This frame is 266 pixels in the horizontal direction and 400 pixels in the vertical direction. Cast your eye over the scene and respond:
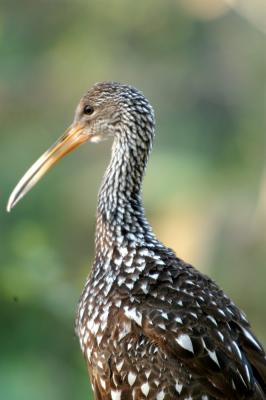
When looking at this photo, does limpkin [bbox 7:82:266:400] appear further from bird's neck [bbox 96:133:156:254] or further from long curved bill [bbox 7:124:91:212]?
long curved bill [bbox 7:124:91:212]

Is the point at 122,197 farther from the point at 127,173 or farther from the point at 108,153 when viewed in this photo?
the point at 108,153

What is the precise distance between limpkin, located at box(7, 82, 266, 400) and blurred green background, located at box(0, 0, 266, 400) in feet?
9.05

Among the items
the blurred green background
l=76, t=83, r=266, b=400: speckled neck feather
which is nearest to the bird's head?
l=76, t=83, r=266, b=400: speckled neck feather

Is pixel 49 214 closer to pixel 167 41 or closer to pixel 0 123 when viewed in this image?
pixel 0 123

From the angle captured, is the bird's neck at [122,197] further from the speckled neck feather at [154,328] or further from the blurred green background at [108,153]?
the blurred green background at [108,153]

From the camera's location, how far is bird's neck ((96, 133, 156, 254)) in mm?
6645

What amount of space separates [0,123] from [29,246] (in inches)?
446

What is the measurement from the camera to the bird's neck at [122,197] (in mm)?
6645

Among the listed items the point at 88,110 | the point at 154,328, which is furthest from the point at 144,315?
the point at 88,110

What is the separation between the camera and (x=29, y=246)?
10.6 meters

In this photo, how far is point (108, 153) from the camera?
18906mm

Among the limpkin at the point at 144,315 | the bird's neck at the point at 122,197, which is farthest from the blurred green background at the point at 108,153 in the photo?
the limpkin at the point at 144,315

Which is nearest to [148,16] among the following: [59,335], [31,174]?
Answer: [59,335]

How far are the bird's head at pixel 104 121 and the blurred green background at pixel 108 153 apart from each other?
248 cm
